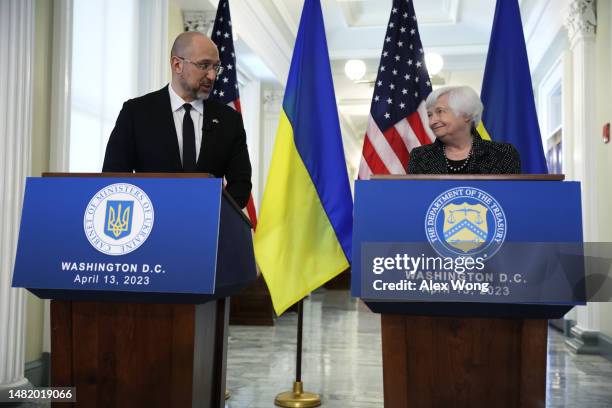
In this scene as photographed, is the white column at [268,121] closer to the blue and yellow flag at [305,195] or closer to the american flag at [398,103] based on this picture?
the american flag at [398,103]

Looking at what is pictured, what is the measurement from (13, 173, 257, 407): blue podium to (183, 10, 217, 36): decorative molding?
15.4 ft

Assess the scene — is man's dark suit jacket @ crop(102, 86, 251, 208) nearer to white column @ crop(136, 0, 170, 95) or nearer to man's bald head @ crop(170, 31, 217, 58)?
man's bald head @ crop(170, 31, 217, 58)

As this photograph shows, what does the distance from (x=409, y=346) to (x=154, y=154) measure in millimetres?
1123

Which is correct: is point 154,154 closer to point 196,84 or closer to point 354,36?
point 196,84

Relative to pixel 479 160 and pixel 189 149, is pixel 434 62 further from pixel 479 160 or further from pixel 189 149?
pixel 189 149

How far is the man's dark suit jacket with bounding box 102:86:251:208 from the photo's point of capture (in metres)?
2.26

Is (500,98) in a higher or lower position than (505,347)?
higher

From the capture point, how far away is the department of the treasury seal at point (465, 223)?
1.76 m

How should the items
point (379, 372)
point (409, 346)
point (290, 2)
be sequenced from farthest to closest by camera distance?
point (290, 2)
point (379, 372)
point (409, 346)

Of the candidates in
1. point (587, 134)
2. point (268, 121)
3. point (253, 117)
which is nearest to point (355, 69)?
point (253, 117)

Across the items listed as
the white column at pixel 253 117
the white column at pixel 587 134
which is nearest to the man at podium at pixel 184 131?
the white column at pixel 587 134

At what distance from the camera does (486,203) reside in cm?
178

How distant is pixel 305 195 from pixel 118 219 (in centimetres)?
177

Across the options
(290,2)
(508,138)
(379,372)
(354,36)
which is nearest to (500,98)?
(508,138)
